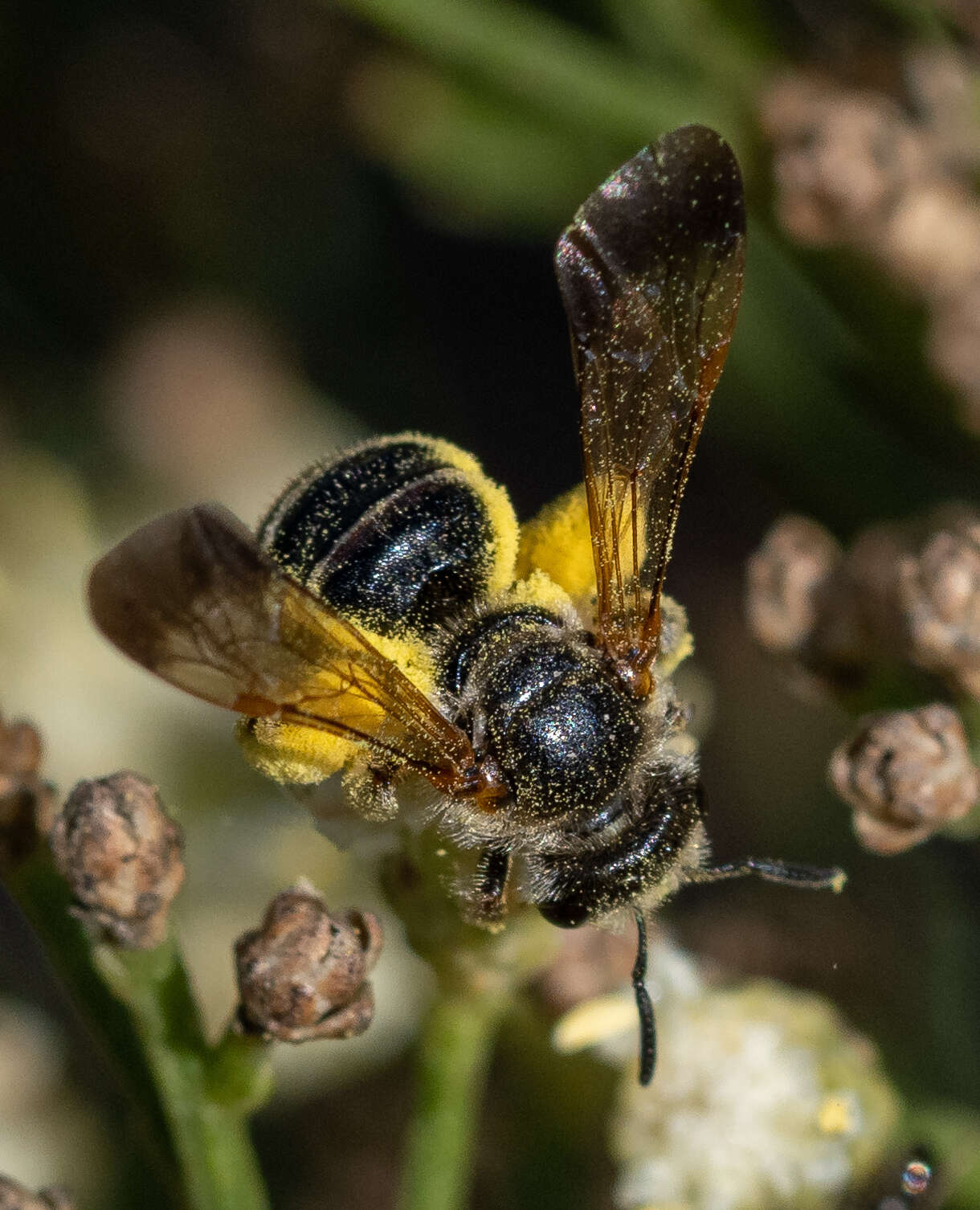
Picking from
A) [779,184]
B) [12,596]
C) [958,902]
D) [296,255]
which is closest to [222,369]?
[296,255]

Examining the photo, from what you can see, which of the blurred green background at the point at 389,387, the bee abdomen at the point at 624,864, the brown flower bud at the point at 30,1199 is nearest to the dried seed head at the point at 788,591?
the blurred green background at the point at 389,387

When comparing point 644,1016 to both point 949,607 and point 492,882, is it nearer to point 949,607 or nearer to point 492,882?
point 492,882

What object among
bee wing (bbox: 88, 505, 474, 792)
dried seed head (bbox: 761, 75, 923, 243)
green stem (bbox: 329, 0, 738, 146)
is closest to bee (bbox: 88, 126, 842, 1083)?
bee wing (bbox: 88, 505, 474, 792)

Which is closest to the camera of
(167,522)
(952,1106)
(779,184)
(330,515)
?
(167,522)

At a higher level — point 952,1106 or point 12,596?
point 12,596

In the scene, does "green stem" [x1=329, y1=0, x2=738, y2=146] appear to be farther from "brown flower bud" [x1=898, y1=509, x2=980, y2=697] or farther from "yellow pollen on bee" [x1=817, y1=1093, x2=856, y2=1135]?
"yellow pollen on bee" [x1=817, y1=1093, x2=856, y2=1135]

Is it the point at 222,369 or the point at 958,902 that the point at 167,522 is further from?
the point at 222,369
